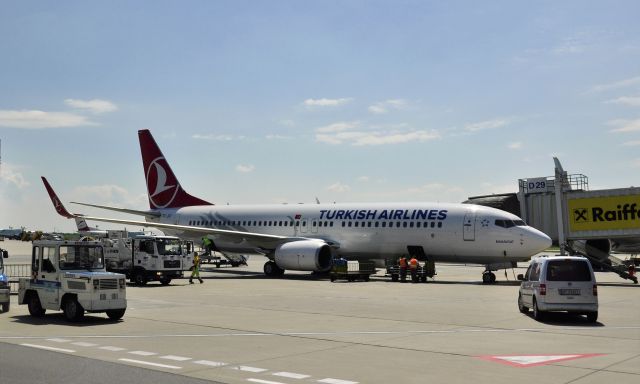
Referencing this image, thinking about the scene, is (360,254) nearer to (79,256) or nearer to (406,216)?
(406,216)

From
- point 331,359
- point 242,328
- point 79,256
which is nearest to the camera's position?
point 331,359

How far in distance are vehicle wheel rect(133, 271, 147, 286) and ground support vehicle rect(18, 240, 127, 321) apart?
499 inches

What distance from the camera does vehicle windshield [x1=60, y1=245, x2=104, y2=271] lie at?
19375 millimetres

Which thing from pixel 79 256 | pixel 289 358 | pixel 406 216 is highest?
pixel 406 216

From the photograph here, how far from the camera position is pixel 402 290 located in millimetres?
30078

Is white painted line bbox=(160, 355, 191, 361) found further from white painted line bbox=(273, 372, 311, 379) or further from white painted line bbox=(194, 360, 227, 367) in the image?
white painted line bbox=(273, 372, 311, 379)

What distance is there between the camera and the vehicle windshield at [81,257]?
19375mm

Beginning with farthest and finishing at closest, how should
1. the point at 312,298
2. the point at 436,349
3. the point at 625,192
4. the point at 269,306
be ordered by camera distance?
the point at 625,192, the point at 312,298, the point at 269,306, the point at 436,349

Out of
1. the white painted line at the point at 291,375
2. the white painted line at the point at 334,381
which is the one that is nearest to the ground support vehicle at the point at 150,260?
the white painted line at the point at 291,375

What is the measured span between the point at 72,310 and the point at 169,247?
15.2m

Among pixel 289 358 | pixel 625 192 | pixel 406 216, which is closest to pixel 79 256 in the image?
pixel 289 358

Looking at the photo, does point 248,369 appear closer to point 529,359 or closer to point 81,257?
point 529,359

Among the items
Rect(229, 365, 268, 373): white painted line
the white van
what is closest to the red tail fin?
the white van

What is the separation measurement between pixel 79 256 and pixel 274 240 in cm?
2293
